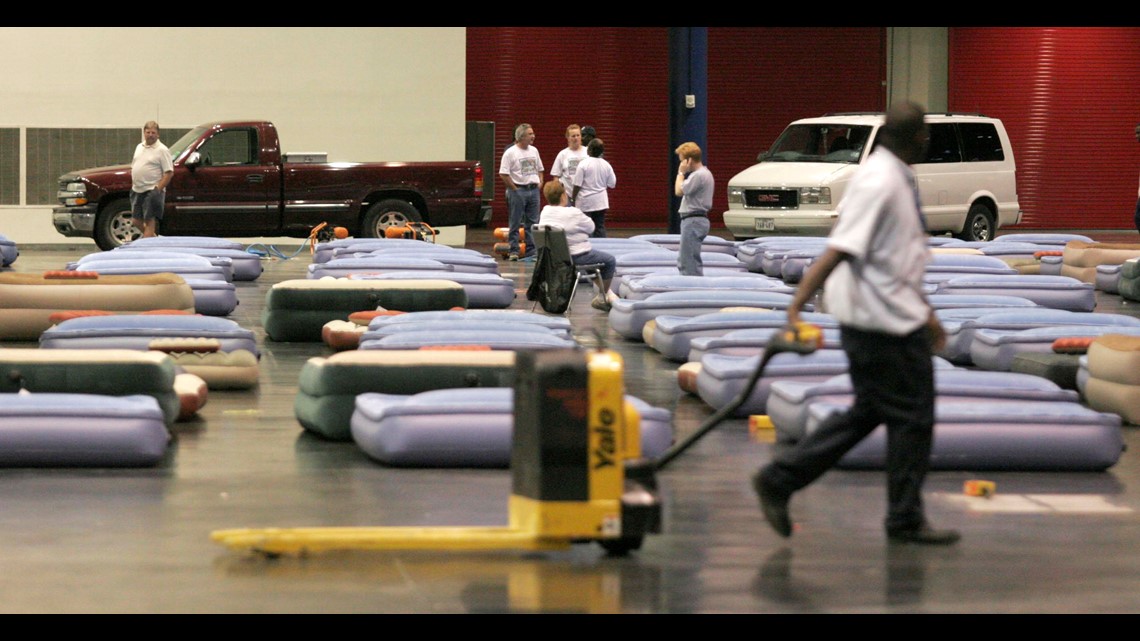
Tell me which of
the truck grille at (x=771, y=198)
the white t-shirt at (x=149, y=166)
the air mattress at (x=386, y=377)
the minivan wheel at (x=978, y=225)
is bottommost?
the air mattress at (x=386, y=377)

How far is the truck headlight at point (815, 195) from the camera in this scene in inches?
819

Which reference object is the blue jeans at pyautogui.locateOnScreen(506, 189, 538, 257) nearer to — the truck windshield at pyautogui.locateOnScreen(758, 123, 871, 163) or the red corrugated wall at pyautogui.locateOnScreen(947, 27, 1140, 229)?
the truck windshield at pyautogui.locateOnScreen(758, 123, 871, 163)

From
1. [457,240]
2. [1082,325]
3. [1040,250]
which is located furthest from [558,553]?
[457,240]

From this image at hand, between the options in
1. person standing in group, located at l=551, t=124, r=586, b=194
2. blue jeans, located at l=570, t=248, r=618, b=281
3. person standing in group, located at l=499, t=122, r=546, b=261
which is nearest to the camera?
blue jeans, located at l=570, t=248, r=618, b=281

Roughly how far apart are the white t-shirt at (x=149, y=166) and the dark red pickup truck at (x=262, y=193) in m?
1.32

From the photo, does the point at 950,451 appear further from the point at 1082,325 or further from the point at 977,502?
the point at 1082,325

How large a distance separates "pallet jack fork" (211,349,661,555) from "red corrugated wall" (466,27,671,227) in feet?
75.3

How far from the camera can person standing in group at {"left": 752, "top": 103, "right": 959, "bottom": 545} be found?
5.75m

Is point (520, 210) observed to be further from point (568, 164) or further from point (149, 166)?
point (149, 166)

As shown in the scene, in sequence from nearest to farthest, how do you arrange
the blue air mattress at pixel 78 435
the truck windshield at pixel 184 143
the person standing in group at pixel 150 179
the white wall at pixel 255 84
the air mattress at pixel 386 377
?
the blue air mattress at pixel 78 435 → the air mattress at pixel 386 377 → the person standing in group at pixel 150 179 → the truck windshield at pixel 184 143 → the white wall at pixel 255 84

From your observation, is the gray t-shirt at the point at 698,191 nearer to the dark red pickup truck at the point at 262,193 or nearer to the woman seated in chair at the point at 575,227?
the woman seated in chair at the point at 575,227

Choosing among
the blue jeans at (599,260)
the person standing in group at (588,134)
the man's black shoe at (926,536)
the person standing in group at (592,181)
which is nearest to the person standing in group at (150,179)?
the person standing in group at (592,181)

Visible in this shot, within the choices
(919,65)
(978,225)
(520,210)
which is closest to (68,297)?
(520,210)

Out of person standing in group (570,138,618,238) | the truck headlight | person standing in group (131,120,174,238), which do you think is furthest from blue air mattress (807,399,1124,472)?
person standing in group (131,120,174,238)
